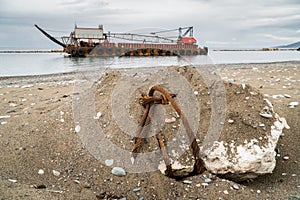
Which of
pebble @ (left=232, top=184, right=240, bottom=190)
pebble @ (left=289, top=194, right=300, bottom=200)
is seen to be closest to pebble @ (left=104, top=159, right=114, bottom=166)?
pebble @ (left=232, top=184, right=240, bottom=190)

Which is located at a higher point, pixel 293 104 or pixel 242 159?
pixel 293 104

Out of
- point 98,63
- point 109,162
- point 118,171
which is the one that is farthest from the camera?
point 98,63

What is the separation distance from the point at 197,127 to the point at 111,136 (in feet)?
3.36

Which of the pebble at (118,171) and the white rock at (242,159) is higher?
the white rock at (242,159)

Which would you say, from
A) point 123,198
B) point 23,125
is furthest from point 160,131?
point 23,125

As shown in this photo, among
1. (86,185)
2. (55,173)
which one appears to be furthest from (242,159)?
(55,173)

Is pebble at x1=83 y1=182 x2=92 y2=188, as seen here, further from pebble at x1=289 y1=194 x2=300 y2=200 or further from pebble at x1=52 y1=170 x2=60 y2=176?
pebble at x1=289 y1=194 x2=300 y2=200

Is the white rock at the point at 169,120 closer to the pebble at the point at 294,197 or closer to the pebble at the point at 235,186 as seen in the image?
the pebble at the point at 235,186

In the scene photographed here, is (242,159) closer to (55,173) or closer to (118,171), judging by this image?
(118,171)

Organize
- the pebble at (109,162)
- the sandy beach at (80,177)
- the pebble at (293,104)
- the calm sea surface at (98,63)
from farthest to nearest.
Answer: the calm sea surface at (98,63) → the pebble at (293,104) → the pebble at (109,162) → the sandy beach at (80,177)

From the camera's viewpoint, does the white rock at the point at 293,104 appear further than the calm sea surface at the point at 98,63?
No

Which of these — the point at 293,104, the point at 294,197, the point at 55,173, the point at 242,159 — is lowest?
the point at 294,197

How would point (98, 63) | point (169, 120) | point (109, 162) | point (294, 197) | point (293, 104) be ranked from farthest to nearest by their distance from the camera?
point (98, 63) < point (293, 104) < point (169, 120) < point (109, 162) < point (294, 197)

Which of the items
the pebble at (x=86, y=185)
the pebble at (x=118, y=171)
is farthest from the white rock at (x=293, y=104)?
the pebble at (x=86, y=185)
